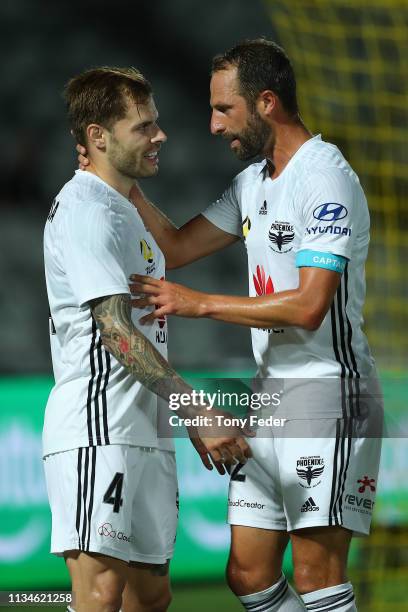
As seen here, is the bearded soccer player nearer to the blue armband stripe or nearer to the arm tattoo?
the arm tattoo

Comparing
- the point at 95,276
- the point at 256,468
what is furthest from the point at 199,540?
the point at 95,276

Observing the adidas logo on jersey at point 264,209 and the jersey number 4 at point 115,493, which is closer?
the jersey number 4 at point 115,493

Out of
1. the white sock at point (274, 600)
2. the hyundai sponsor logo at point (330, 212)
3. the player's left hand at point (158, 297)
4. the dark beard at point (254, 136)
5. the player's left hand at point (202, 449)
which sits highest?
the dark beard at point (254, 136)

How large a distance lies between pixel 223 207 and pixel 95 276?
948 mm

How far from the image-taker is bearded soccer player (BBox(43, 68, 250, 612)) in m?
3.06

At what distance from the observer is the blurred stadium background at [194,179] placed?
209 inches

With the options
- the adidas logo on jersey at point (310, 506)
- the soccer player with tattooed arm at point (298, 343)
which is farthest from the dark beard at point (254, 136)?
the adidas logo on jersey at point (310, 506)

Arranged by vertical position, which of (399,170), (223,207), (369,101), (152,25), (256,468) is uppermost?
(152,25)

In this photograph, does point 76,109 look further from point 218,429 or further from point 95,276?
point 218,429

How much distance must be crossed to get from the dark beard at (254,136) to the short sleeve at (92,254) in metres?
0.64

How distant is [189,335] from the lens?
737 cm

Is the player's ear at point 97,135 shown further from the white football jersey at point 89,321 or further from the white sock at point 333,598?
the white sock at point 333,598

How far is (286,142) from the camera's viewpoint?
3.58 m

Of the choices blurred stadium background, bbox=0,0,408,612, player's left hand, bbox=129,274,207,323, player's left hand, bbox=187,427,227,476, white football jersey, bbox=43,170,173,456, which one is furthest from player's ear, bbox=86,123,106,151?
blurred stadium background, bbox=0,0,408,612
